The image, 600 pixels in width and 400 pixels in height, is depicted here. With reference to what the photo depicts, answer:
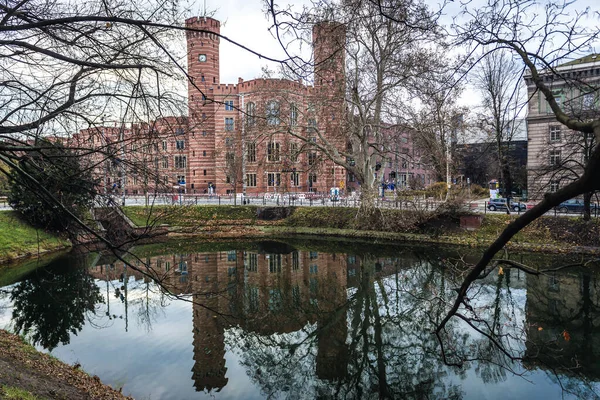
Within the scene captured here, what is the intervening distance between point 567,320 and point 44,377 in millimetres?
11647

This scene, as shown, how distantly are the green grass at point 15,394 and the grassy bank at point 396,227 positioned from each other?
341 inches

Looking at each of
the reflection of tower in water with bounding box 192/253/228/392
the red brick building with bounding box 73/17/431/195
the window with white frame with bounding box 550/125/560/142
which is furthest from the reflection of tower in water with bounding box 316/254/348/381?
the window with white frame with bounding box 550/125/560/142

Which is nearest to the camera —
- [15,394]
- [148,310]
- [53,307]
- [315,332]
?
[15,394]

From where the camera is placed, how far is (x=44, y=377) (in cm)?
634

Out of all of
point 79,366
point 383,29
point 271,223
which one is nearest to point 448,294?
point 79,366

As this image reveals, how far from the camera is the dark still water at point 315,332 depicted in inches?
285

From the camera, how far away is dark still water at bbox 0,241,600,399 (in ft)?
23.7

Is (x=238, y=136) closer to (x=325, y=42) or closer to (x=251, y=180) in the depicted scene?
(x=325, y=42)

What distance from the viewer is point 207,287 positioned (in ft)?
43.8

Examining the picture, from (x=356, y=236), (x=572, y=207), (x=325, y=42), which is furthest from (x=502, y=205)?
(x=325, y=42)

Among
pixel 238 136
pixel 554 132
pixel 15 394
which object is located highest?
pixel 554 132

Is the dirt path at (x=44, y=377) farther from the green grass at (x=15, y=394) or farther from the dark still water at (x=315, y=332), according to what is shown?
the dark still water at (x=315, y=332)

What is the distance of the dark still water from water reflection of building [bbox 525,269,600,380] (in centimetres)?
4

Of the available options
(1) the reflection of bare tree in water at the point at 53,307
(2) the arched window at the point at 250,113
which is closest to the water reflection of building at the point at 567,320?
(2) the arched window at the point at 250,113
